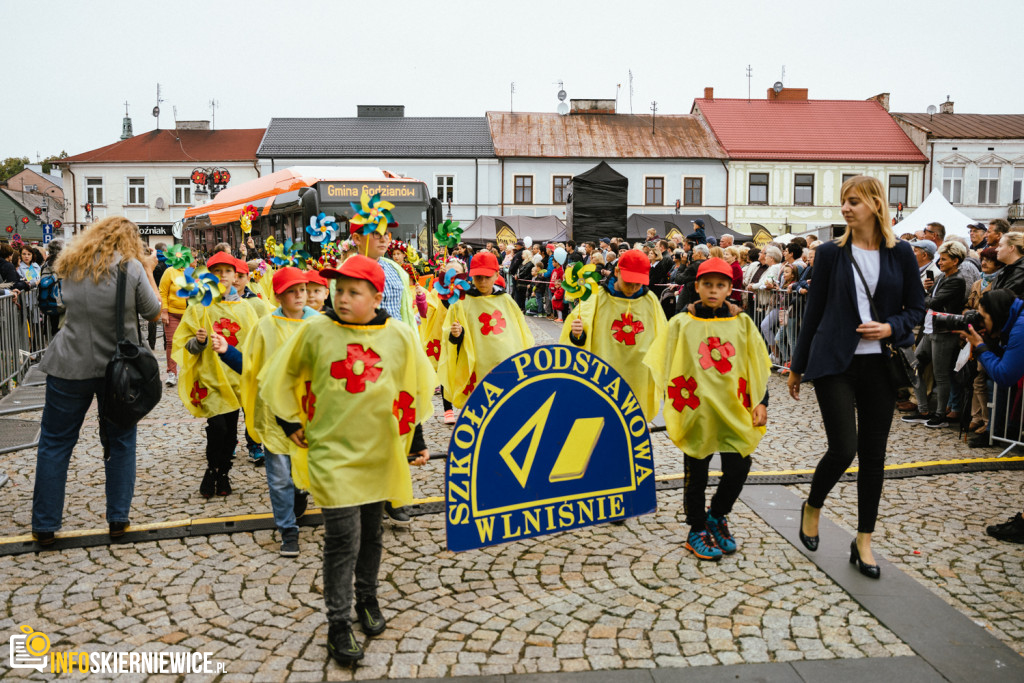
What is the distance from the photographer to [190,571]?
14.4 feet

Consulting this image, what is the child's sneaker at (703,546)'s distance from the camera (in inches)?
175

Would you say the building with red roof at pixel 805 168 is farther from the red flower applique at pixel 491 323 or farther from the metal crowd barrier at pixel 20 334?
the red flower applique at pixel 491 323

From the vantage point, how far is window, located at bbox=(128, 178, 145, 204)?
4547cm

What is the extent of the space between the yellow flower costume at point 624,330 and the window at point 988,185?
146 feet

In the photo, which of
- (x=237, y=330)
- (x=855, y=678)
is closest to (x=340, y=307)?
(x=855, y=678)

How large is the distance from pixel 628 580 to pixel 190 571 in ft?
7.59

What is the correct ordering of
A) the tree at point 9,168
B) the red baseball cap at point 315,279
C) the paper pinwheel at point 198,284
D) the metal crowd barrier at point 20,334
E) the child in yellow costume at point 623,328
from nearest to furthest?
the red baseball cap at point 315,279, the paper pinwheel at point 198,284, the child in yellow costume at point 623,328, the metal crowd barrier at point 20,334, the tree at point 9,168

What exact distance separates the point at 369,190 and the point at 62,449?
12008 mm

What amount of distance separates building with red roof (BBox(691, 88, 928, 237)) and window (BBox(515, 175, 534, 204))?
10.2 metres

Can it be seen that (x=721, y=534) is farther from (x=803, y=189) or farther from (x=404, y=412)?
(x=803, y=189)

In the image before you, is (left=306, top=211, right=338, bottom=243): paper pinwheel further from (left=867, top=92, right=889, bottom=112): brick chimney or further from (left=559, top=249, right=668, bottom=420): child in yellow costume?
(left=867, top=92, right=889, bottom=112): brick chimney

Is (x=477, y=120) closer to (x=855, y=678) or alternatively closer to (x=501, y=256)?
(x=501, y=256)

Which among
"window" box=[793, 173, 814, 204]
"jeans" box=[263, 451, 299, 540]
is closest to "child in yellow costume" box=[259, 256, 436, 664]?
"jeans" box=[263, 451, 299, 540]

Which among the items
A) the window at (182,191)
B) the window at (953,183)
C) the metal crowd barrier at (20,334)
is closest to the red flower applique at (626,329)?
the metal crowd barrier at (20,334)
